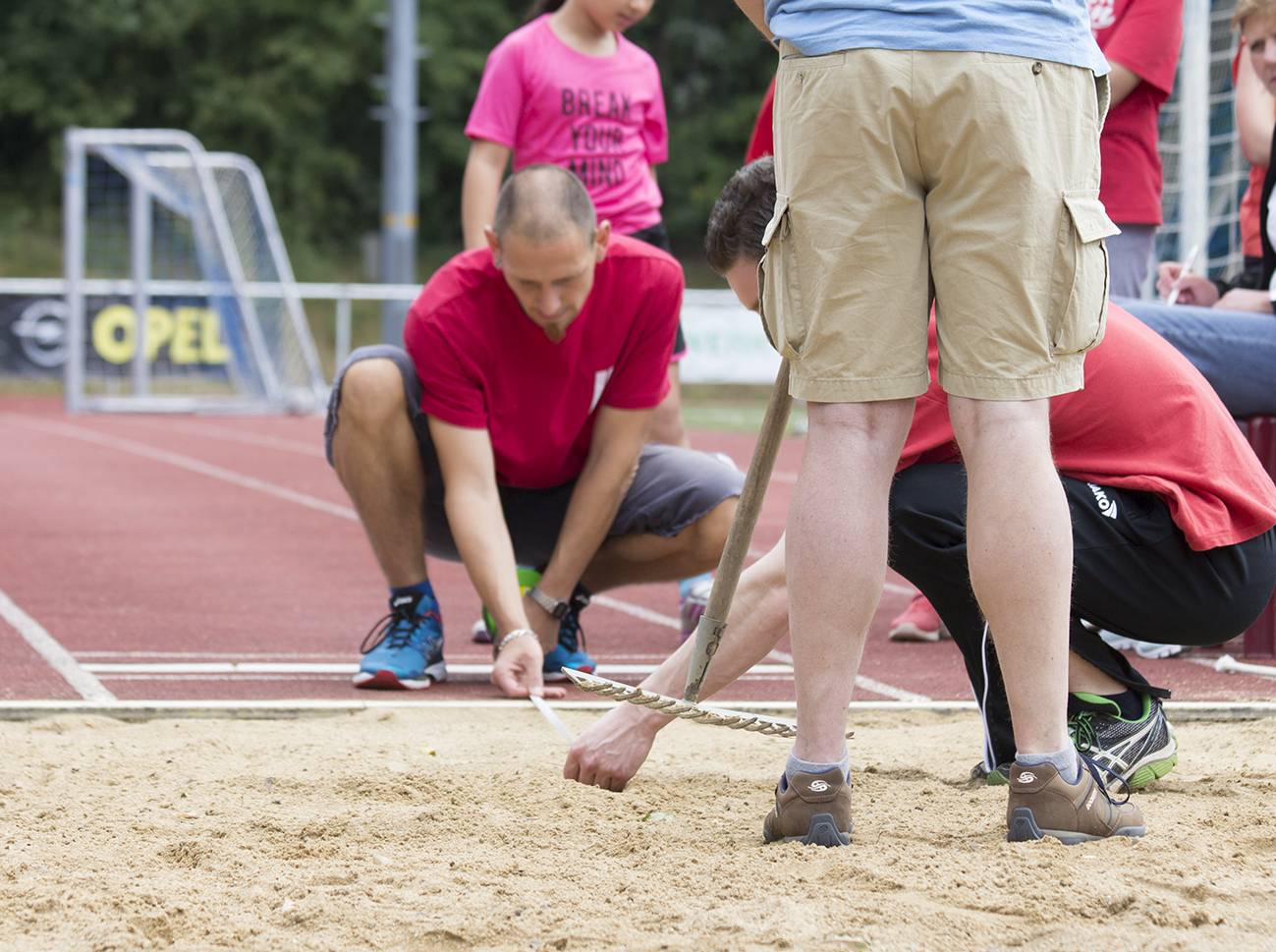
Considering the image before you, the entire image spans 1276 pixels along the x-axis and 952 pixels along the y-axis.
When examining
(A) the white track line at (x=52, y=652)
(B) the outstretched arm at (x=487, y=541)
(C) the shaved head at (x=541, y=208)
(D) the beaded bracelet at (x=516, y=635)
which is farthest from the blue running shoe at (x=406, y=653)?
(C) the shaved head at (x=541, y=208)

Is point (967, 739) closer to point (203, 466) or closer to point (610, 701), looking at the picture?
point (610, 701)

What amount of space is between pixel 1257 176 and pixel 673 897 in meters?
3.38

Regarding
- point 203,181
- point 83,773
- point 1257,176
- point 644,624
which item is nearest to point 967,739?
point 83,773

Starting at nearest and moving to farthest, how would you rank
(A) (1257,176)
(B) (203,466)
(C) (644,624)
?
(A) (1257,176) < (C) (644,624) < (B) (203,466)

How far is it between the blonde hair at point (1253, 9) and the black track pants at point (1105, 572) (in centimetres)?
193

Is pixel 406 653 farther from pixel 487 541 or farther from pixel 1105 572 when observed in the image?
pixel 1105 572

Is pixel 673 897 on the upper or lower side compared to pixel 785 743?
upper

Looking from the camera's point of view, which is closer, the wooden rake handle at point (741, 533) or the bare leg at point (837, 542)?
the bare leg at point (837, 542)

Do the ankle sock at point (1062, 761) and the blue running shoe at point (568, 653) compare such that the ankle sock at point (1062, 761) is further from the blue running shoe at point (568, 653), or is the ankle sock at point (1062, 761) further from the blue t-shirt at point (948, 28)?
the blue running shoe at point (568, 653)

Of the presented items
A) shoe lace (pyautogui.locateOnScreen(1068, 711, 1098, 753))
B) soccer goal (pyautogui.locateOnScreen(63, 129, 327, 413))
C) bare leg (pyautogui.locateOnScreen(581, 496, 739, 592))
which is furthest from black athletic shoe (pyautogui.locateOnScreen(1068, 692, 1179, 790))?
soccer goal (pyautogui.locateOnScreen(63, 129, 327, 413))

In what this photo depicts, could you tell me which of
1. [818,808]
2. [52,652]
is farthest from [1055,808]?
[52,652]

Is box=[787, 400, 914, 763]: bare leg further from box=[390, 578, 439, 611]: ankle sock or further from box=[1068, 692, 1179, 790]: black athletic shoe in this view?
box=[390, 578, 439, 611]: ankle sock

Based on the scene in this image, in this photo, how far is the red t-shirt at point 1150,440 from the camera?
9.18 feet

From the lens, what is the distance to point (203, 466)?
36.2 ft
